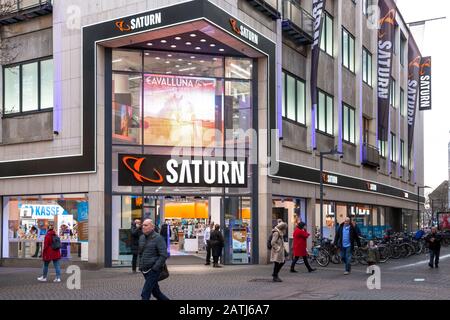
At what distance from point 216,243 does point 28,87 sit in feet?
31.6

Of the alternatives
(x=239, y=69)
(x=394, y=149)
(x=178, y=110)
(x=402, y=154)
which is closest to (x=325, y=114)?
(x=239, y=69)

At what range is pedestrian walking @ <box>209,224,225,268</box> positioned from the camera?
22.1m

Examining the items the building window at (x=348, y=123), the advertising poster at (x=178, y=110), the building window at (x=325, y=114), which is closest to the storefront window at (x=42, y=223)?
the advertising poster at (x=178, y=110)

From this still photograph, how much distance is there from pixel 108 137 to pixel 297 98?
31.0ft

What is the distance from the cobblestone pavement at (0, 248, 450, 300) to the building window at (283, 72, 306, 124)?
307 inches

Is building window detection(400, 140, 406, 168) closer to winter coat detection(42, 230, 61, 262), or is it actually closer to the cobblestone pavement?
the cobblestone pavement

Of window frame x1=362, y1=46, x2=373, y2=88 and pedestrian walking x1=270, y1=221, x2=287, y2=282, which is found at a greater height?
window frame x1=362, y1=46, x2=373, y2=88

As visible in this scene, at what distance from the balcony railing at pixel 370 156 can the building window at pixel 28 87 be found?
20.0 metres

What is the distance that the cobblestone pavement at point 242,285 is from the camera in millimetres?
14117

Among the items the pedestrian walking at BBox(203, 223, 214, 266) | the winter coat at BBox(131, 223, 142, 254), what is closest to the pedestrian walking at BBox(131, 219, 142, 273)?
the winter coat at BBox(131, 223, 142, 254)

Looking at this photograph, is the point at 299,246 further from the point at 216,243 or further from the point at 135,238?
the point at 135,238

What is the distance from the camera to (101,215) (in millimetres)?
22016

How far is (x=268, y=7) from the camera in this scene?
955 inches
